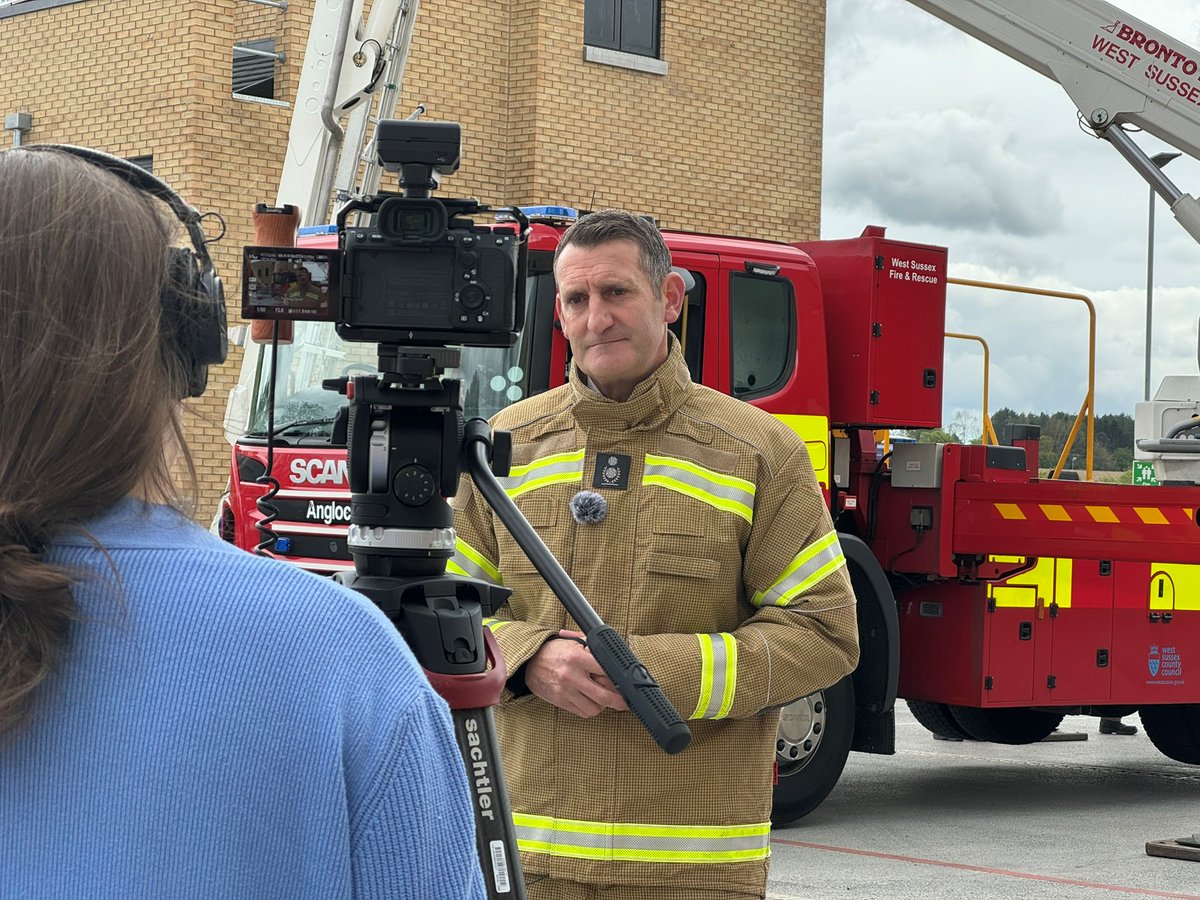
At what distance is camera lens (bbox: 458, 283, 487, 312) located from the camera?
2287 millimetres

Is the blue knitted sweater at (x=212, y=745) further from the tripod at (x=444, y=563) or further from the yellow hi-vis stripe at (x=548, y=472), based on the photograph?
the yellow hi-vis stripe at (x=548, y=472)

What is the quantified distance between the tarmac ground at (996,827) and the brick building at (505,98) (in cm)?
649

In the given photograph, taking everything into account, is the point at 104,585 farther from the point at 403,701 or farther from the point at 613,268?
the point at 613,268

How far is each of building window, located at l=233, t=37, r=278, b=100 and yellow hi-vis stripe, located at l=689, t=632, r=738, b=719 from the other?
538 inches

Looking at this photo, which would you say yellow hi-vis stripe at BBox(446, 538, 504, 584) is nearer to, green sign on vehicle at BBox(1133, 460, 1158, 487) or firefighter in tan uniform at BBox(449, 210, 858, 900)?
firefighter in tan uniform at BBox(449, 210, 858, 900)

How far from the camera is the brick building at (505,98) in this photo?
14.8 metres

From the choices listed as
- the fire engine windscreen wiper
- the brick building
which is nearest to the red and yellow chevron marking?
the fire engine windscreen wiper

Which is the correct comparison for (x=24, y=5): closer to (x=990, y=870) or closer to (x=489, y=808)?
(x=990, y=870)

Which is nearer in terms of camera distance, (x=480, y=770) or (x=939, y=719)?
(x=480, y=770)

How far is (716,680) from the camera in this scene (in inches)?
111

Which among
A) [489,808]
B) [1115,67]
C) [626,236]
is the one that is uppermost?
[1115,67]

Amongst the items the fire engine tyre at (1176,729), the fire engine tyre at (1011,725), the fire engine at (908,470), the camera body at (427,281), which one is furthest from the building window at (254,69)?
the camera body at (427,281)

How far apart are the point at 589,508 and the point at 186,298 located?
1694 mm

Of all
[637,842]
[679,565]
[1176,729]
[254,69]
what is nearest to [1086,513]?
[1176,729]
